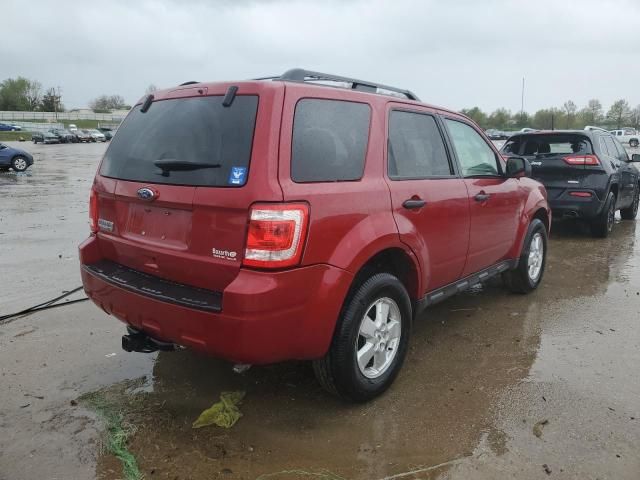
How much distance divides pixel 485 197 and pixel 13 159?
2150cm

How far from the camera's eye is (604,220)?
848 centimetres

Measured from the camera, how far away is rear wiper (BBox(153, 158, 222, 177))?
2.84 m

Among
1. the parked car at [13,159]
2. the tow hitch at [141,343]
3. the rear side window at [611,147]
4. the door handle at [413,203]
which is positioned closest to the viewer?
the tow hitch at [141,343]

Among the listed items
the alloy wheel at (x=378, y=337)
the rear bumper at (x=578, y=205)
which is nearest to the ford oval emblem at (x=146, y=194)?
the alloy wheel at (x=378, y=337)

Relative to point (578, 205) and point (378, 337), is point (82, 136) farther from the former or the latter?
point (378, 337)

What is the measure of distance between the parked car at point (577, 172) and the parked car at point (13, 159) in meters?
19.6

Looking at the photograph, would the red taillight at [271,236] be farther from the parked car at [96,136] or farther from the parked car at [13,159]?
the parked car at [96,136]

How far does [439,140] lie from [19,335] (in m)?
3.66

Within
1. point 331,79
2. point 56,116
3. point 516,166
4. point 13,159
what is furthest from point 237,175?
point 56,116

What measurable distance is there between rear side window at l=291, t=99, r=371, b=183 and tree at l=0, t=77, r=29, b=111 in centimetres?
12065

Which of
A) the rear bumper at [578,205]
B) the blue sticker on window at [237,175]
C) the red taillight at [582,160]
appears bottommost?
the rear bumper at [578,205]

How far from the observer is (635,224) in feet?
33.7

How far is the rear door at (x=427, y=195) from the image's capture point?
11.3 ft

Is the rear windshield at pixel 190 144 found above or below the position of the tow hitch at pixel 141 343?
above
